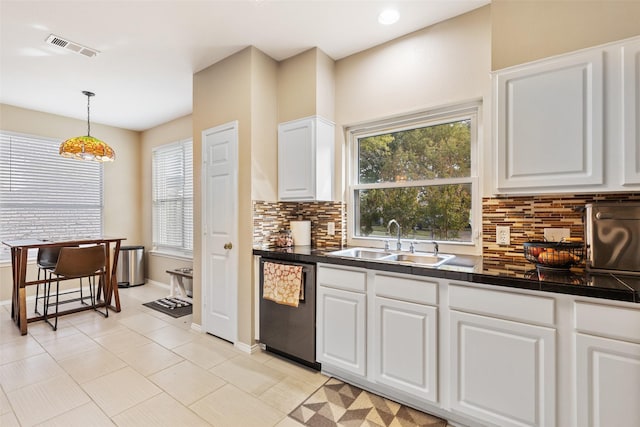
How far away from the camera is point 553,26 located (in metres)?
1.78

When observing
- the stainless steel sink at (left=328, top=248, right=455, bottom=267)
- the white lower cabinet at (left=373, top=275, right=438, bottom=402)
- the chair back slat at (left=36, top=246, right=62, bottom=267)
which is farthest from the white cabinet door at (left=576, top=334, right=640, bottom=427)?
the chair back slat at (left=36, top=246, right=62, bottom=267)

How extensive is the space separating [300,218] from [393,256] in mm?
1175

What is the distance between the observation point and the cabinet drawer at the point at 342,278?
2.12 metres

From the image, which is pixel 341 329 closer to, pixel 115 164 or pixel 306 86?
pixel 306 86

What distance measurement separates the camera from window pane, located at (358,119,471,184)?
2471mm

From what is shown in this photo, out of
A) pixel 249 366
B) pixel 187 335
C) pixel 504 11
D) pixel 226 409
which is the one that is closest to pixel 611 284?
pixel 504 11

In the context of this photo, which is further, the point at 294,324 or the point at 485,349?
the point at 294,324

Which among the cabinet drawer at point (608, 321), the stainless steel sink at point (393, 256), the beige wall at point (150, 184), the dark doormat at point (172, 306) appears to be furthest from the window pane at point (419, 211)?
the beige wall at point (150, 184)

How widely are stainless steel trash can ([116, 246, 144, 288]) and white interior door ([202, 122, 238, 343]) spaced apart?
2753mm

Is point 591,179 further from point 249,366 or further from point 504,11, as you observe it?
point 249,366

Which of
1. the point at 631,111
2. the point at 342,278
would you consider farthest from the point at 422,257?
the point at 631,111

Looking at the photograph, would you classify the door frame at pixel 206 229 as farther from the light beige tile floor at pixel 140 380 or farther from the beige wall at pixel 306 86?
the beige wall at pixel 306 86

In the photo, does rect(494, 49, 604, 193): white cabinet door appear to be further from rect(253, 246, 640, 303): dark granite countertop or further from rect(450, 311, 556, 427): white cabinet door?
rect(450, 311, 556, 427): white cabinet door

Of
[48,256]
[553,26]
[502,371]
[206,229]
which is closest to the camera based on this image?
[502,371]
